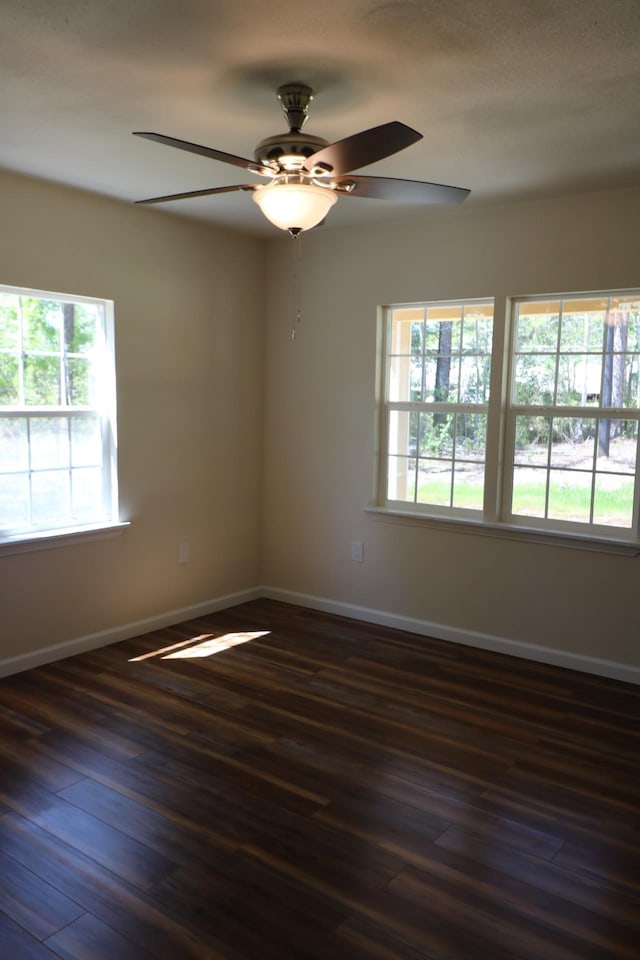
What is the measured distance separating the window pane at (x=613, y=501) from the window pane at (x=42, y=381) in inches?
118

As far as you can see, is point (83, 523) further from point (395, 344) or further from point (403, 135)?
point (403, 135)

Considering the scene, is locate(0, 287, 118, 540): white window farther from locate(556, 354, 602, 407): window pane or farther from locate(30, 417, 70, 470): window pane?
locate(556, 354, 602, 407): window pane

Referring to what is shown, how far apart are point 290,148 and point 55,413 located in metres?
2.25

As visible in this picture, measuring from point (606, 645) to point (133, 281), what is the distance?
3.37 m

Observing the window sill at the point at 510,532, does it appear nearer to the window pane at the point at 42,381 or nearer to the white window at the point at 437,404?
the white window at the point at 437,404

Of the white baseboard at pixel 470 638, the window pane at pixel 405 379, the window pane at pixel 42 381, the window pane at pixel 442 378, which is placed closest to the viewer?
the window pane at pixel 42 381

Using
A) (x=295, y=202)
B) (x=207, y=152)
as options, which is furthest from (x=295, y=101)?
(x=207, y=152)

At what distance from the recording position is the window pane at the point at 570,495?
4066 millimetres

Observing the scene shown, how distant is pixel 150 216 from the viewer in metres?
4.37

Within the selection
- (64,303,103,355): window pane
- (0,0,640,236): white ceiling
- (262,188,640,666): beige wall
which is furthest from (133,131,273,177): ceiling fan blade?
(262,188,640,666): beige wall

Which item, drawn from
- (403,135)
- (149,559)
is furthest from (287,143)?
(149,559)

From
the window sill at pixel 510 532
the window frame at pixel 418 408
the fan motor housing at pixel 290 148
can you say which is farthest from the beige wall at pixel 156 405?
the fan motor housing at pixel 290 148

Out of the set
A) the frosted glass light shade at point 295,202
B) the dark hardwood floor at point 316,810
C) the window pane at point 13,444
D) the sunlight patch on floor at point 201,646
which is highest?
the frosted glass light shade at point 295,202

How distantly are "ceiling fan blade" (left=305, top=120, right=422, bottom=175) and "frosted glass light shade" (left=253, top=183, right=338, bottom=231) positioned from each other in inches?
4.8
